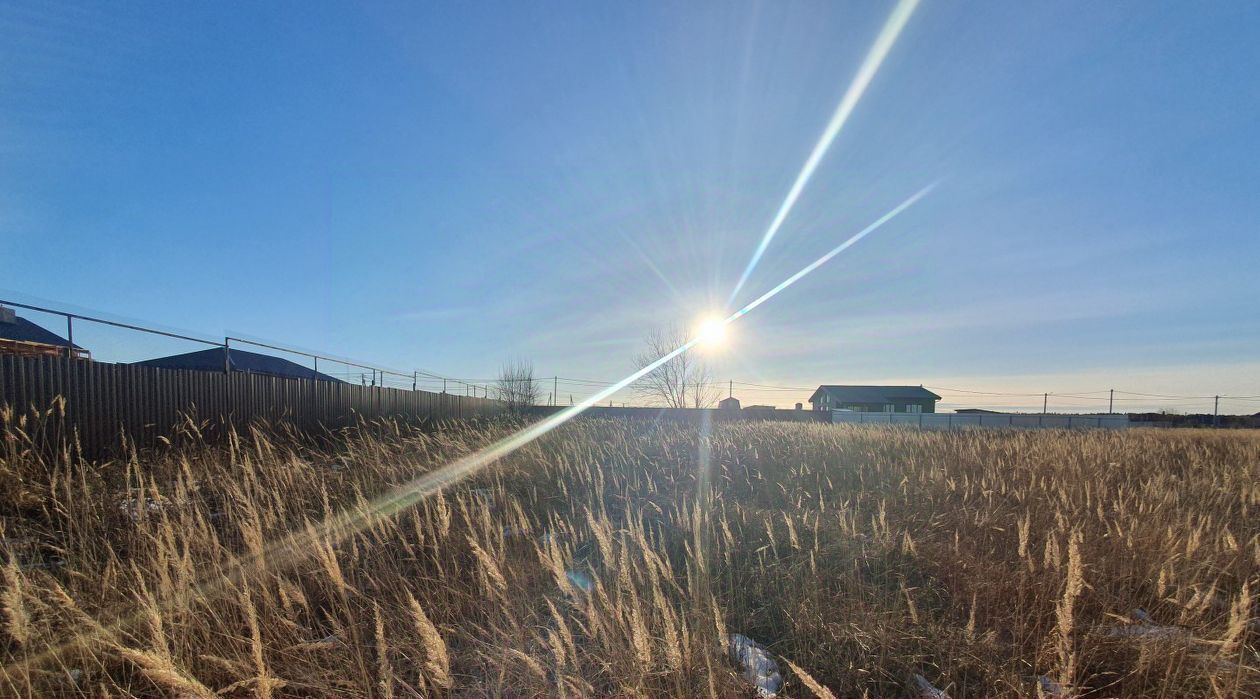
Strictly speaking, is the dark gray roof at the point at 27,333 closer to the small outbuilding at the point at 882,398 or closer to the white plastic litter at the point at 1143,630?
the white plastic litter at the point at 1143,630

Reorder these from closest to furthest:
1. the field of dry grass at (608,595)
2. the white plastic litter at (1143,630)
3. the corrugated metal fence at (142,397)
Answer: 1. the field of dry grass at (608,595)
2. the white plastic litter at (1143,630)
3. the corrugated metal fence at (142,397)

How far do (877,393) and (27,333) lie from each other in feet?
164

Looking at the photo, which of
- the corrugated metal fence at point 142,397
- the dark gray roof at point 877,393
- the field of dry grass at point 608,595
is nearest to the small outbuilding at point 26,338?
the corrugated metal fence at point 142,397

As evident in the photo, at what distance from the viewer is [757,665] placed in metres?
1.97

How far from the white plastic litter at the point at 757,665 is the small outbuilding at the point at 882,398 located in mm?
43972

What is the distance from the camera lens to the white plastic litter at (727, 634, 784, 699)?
6.02 feet

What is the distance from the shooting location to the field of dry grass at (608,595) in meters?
1.71

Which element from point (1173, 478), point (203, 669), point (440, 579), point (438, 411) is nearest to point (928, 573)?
point (440, 579)

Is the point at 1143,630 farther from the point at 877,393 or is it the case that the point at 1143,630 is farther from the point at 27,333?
the point at 877,393

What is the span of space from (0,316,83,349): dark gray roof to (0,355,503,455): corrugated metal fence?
0.80 metres

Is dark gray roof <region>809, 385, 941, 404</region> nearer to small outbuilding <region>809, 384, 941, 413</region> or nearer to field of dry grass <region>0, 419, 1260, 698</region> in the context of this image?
small outbuilding <region>809, 384, 941, 413</region>

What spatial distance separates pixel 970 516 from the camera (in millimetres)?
3750

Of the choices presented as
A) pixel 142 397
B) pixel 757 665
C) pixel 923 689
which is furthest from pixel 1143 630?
pixel 142 397

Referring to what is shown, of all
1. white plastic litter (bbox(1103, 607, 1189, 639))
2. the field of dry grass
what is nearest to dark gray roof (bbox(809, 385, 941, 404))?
the field of dry grass
